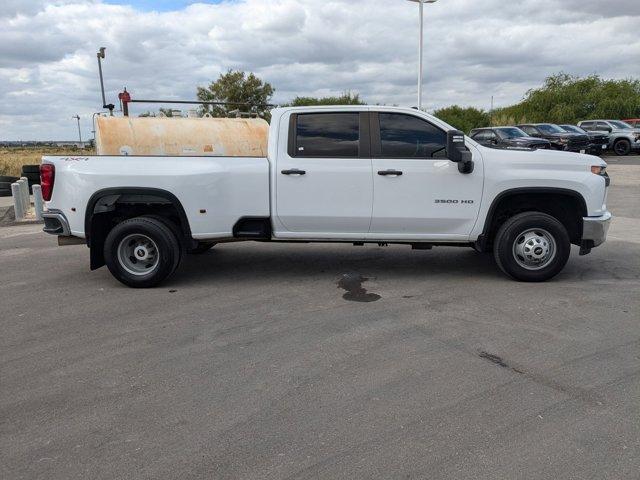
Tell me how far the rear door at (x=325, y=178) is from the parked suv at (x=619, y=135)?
26990mm

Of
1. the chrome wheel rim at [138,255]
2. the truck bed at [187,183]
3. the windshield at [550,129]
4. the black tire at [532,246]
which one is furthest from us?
the windshield at [550,129]

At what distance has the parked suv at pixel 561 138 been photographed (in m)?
23.8

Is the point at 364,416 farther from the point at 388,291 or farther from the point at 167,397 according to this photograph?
the point at 388,291

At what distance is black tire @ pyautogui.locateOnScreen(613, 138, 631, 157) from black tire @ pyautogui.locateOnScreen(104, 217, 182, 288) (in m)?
28.5

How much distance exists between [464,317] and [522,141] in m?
18.1

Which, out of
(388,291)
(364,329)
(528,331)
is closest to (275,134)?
(388,291)

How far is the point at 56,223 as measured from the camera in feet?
20.5

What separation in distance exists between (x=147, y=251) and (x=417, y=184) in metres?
3.10

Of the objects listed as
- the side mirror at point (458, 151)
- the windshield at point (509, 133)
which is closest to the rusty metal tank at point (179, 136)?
the side mirror at point (458, 151)

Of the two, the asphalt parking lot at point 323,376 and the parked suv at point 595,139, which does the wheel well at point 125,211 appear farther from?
the parked suv at point 595,139

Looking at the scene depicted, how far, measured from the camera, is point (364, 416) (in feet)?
11.2

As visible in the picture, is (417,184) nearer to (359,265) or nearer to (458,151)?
(458,151)

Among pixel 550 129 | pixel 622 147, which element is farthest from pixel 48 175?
pixel 622 147

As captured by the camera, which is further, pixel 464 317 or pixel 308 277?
pixel 308 277
